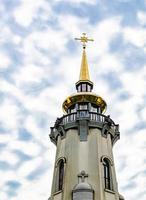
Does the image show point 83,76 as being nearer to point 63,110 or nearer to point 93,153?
point 63,110

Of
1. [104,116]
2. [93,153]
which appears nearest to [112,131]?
[104,116]

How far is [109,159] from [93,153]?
1683 mm

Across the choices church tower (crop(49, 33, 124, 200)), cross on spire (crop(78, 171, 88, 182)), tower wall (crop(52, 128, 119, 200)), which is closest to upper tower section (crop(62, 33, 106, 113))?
church tower (crop(49, 33, 124, 200))

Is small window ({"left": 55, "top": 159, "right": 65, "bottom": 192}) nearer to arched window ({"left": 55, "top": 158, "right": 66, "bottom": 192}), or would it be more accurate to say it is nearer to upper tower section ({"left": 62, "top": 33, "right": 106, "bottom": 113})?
arched window ({"left": 55, "top": 158, "right": 66, "bottom": 192})

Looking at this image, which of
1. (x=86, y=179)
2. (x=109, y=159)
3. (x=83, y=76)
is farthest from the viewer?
(x=83, y=76)

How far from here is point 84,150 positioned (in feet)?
115

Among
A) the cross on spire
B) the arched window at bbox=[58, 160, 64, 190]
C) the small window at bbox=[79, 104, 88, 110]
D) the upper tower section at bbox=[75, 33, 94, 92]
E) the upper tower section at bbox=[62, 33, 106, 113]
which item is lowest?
the cross on spire

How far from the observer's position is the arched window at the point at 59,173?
34.1 metres

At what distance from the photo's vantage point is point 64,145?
36.2m

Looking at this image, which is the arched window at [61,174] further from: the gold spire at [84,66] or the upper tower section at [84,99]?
the gold spire at [84,66]

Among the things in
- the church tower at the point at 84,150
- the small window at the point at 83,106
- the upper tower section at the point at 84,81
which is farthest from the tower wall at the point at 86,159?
the upper tower section at the point at 84,81

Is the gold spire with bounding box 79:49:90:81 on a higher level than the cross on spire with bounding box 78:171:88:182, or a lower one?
higher

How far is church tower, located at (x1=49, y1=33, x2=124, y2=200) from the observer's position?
107ft

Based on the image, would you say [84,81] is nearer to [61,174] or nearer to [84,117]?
[84,117]
